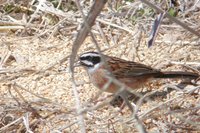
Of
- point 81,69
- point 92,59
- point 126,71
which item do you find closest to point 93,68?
point 92,59

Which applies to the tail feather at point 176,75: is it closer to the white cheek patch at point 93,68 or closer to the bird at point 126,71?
the bird at point 126,71

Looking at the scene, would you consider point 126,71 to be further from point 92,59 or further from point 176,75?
point 176,75

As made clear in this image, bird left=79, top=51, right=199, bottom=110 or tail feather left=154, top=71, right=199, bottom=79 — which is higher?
tail feather left=154, top=71, right=199, bottom=79

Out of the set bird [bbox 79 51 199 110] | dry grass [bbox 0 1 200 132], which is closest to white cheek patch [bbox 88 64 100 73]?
bird [bbox 79 51 199 110]

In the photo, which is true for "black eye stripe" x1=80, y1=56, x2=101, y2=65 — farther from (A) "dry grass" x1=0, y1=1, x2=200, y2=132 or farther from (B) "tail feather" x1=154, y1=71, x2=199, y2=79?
(B) "tail feather" x1=154, y1=71, x2=199, y2=79

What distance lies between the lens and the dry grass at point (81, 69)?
4.45m

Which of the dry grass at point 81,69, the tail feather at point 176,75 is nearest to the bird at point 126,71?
the tail feather at point 176,75

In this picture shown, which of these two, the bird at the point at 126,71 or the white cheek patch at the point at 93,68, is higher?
the bird at the point at 126,71

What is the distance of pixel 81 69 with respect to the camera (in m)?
5.39

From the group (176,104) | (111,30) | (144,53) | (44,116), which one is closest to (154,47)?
(144,53)

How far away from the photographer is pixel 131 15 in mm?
5863

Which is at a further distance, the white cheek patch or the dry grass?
the white cheek patch

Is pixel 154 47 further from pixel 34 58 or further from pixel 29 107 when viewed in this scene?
pixel 29 107

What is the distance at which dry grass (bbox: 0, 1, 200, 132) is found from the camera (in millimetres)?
4453
